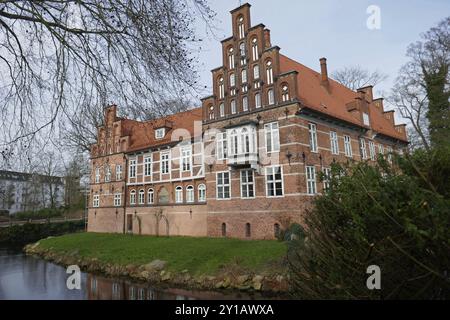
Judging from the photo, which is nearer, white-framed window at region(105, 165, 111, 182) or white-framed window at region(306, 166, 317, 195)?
white-framed window at region(105, 165, 111, 182)

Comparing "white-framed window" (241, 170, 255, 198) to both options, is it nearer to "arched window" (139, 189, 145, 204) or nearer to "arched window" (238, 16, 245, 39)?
"arched window" (238, 16, 245, 39)

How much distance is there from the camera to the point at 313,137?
60.3 ft

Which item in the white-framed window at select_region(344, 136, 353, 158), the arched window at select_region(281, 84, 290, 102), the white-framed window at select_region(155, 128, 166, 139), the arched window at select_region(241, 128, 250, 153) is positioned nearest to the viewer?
the arched window at select_region(281, 84, 290, 102)

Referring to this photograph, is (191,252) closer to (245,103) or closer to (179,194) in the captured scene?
(179,194)

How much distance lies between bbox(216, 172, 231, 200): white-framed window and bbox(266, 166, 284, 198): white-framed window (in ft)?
8.62

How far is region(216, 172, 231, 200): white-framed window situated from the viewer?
1921cm

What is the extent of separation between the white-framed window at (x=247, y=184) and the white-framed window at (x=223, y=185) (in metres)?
1.01

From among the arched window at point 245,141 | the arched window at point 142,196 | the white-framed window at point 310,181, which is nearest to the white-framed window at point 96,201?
the arched window at point 142,196

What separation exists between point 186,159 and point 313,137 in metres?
9.12

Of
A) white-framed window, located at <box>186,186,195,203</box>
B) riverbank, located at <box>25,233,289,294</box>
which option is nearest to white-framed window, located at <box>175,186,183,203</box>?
white-framed window, located at <box>186,186,195,203</box>

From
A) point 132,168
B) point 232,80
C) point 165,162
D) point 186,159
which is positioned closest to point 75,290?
point 186,159

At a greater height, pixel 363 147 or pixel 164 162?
pixel 363 147

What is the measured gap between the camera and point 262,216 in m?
17.3
